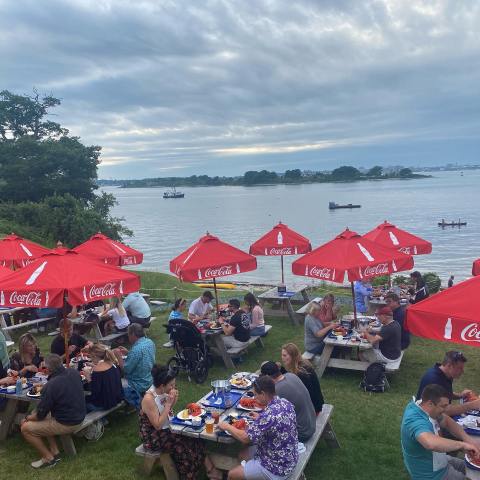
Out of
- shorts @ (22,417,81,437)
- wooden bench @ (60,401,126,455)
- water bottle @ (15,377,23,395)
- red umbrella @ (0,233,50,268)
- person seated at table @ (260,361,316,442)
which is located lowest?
wooden bench @ (60,401,126,455)

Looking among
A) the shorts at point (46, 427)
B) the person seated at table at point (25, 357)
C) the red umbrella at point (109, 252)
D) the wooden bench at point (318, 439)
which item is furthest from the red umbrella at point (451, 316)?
the red umbrella at point (109, 252)

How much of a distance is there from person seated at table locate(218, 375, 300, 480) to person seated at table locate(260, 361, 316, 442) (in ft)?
1.26

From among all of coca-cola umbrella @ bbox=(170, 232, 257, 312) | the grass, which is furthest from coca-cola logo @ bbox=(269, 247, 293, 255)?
the grass

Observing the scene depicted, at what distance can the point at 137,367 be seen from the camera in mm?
7070

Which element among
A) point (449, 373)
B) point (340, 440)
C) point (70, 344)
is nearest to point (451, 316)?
point (449, 373)

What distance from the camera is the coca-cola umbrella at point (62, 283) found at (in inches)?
241

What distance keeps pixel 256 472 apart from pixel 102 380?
280 centimetres

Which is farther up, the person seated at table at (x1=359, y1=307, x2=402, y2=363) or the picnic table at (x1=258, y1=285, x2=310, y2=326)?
the person seated at table at (x1=359, y1=307, x2=402, y2=363)

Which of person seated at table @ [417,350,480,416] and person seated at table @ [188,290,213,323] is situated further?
person seated at table @ [188,290,213,323]

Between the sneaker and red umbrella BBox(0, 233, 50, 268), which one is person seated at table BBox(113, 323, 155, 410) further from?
red umbrella BBox(0, 233, 50, 268)

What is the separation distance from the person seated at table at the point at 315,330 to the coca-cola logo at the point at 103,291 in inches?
155

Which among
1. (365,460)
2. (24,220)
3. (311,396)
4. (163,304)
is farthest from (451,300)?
(24,220)

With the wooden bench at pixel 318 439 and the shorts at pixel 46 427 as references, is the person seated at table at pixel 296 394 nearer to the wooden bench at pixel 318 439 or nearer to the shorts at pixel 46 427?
the wooden bench at pixel 318 439

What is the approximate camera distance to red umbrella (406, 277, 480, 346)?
167 inches
